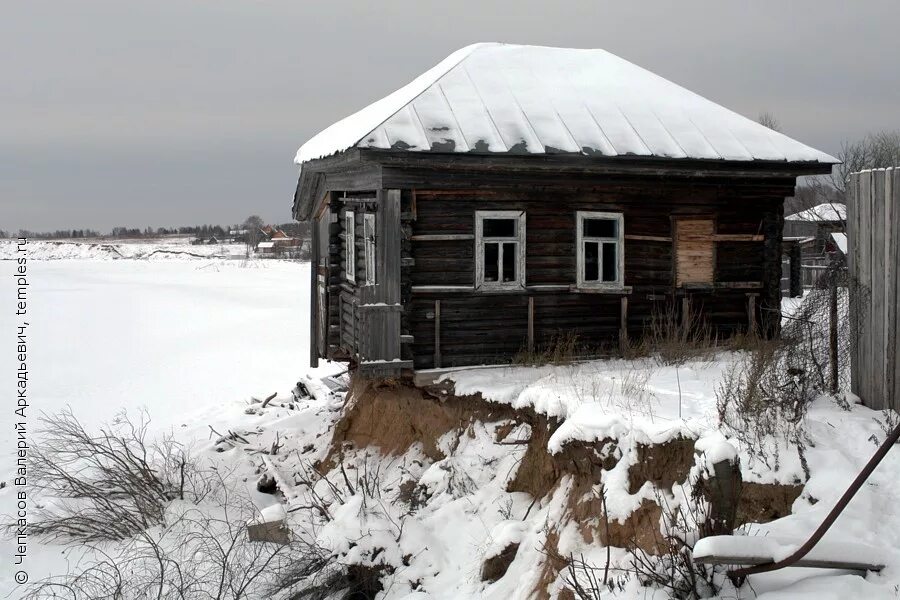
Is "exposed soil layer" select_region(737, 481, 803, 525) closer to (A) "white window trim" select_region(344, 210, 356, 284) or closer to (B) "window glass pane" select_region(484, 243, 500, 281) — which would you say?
(B) "window glass pane" select_region(484, 243, 500, 281)

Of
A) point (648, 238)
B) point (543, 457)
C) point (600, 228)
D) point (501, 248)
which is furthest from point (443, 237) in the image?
point (543, 457)

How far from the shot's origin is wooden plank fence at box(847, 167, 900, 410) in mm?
7324

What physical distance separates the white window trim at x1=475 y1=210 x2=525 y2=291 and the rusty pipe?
636 cm

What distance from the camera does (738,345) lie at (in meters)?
11.7

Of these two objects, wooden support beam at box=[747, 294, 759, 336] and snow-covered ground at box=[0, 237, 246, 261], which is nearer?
wooden support beam at box=[747, 294, 759, 336]

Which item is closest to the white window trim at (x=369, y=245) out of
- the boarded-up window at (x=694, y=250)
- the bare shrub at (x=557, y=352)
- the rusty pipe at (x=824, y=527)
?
the bare shrub at (x=557, y=352)

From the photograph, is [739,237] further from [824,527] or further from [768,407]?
[824,527]

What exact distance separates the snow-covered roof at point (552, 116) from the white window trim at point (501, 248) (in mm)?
1038

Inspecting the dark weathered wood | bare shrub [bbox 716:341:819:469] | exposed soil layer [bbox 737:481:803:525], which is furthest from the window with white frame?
exposed soil layer [bbox 737:481:803:525]

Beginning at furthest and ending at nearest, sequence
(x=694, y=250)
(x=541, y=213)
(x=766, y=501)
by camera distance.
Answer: (x=694, y=250) → (x=541, y=213) → (x=766, y=501)

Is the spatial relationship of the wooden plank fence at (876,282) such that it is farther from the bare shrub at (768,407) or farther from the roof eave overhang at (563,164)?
the roof eave overhang at (563,164)

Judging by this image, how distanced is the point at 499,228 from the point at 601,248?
161 cm

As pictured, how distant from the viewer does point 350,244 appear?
12906 mm

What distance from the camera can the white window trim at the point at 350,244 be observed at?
12.5 meters
